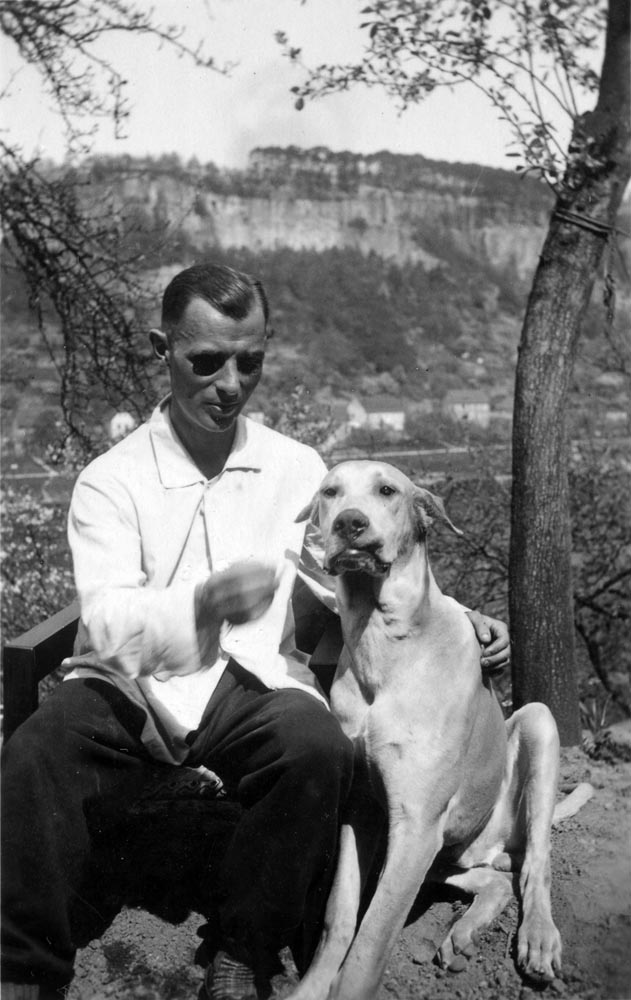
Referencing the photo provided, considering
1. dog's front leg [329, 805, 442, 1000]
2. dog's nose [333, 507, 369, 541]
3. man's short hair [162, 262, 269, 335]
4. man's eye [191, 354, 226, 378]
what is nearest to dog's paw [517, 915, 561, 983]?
dog's front leg [329, 805, 442, 1000]

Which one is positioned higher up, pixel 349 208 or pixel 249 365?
pixel 349 208

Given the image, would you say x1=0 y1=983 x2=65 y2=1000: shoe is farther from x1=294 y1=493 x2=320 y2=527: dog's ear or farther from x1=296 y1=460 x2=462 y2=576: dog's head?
x1=294 y1=493 x2=320 y2=527: dog's ear

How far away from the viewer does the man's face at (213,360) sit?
3.10 metres

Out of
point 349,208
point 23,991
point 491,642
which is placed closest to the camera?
point 23,991

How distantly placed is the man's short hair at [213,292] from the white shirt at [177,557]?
13.6 inches

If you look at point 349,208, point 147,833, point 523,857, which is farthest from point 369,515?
point 349,208

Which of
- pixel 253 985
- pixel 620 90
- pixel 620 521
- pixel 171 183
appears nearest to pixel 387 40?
pixel 620 90

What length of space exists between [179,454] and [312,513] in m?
0.51

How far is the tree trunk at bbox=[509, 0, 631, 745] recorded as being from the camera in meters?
4.52

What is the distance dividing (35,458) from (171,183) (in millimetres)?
2154

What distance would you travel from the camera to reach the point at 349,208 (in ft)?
20.6

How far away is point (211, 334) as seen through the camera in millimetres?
3102

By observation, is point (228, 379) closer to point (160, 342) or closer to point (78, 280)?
point (160, 342)

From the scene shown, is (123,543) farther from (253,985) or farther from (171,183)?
(171,183)
